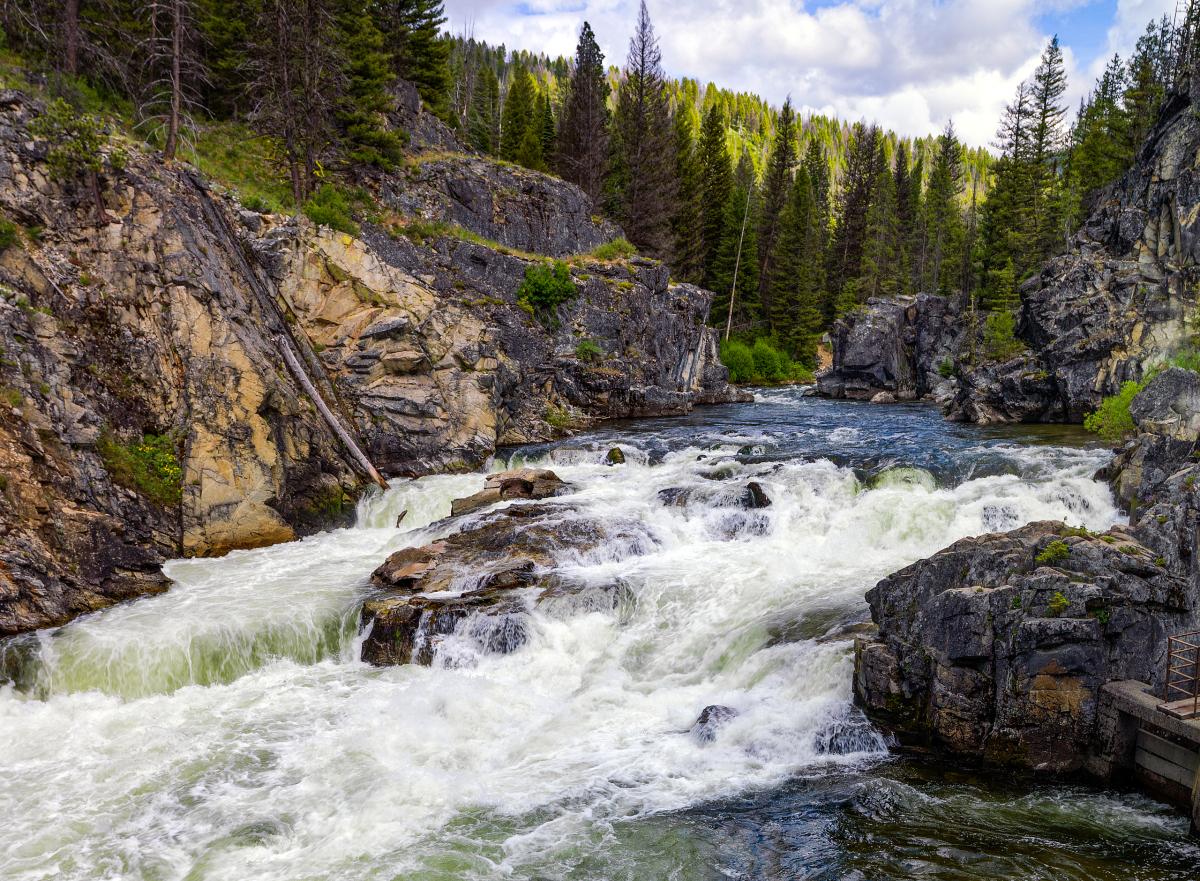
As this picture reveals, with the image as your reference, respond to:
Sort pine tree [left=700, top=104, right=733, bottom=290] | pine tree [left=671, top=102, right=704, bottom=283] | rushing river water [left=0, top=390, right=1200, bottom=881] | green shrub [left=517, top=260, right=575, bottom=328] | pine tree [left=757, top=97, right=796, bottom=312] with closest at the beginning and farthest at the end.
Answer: rushing river water [left=0, top=390, right=1200, bottom=881]
green shrub [left=517, top=260, right=575, bottom=328]
pine tree [left=671, top=102, right=704, bottom=283]
pine tree [left=700, top=104, right=733, bottom=290]
pine tree [left=757, top=97, right=796, bottom=312]

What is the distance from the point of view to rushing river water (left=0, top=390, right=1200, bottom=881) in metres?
8.59

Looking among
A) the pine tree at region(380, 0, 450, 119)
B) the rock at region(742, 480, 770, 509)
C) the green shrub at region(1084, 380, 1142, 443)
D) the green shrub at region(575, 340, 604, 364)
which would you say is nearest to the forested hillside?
the pine tree at region(380, 0, 450, 119)

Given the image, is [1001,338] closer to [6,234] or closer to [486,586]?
[486,586]

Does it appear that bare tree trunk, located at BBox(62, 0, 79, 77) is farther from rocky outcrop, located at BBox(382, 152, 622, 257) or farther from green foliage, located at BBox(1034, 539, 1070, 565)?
green foliage, located at BBox(1034, 539, 1070, 565)

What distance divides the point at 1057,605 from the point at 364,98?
3788 cm

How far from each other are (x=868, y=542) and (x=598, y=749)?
10.1 metres

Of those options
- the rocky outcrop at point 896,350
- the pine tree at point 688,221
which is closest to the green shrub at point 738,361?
the rocky outcrop at point 896,350

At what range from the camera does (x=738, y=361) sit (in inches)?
2282

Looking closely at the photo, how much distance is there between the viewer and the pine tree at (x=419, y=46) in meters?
43.9

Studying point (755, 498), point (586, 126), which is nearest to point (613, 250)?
point (586, 126)

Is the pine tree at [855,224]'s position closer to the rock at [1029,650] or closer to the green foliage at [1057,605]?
the rock at [1029,650]

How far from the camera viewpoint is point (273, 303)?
24328 millimetres

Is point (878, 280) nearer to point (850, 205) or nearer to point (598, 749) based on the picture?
point (850, 205)

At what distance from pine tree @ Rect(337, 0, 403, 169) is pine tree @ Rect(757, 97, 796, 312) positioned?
38.5m
